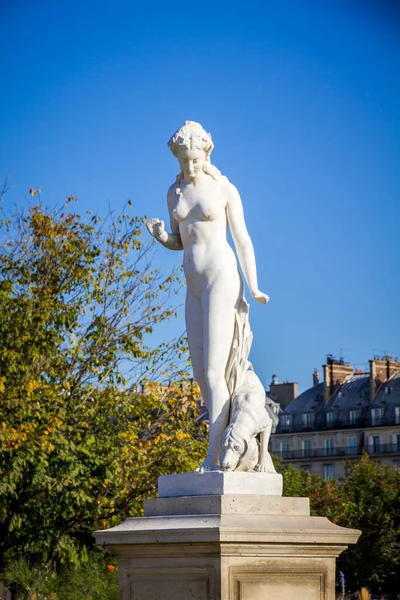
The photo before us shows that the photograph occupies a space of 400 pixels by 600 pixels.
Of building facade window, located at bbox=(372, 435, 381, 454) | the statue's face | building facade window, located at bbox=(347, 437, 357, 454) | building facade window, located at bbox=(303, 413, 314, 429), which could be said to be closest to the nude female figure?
the statue's face

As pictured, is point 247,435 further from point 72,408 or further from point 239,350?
point 72,408

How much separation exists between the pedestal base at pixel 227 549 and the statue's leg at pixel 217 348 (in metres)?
0.70

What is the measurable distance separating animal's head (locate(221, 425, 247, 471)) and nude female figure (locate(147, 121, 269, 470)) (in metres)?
0.21

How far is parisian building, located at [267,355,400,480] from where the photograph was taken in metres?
81.6

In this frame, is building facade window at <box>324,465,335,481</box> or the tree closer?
the tree

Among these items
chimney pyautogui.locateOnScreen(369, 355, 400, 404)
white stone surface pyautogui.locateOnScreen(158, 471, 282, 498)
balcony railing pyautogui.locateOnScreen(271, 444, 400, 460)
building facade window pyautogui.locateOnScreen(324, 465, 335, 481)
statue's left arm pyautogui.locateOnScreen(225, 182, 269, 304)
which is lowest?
white stone surface pyautogui.locateOnScreen(158, 471, 282, 498)

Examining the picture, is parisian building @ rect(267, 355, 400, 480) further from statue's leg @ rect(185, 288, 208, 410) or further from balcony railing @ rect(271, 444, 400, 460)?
statue's leg @ rect(185, 288, 208, 410)

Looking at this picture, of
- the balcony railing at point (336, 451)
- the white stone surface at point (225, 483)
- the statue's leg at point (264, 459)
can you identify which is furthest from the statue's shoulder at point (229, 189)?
the balcony railing at point (336, 451)

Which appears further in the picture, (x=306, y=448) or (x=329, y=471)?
(x=306, y=448)

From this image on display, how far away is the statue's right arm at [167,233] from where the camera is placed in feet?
32.8

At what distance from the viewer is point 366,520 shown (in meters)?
45.0

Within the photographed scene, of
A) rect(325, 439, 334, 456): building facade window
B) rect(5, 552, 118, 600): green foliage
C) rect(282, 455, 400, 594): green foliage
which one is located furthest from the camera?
rect(325, 439, 334, 456): building facade window

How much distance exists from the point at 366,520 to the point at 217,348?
36723 mm

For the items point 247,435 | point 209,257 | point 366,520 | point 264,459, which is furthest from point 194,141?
point 366,520
